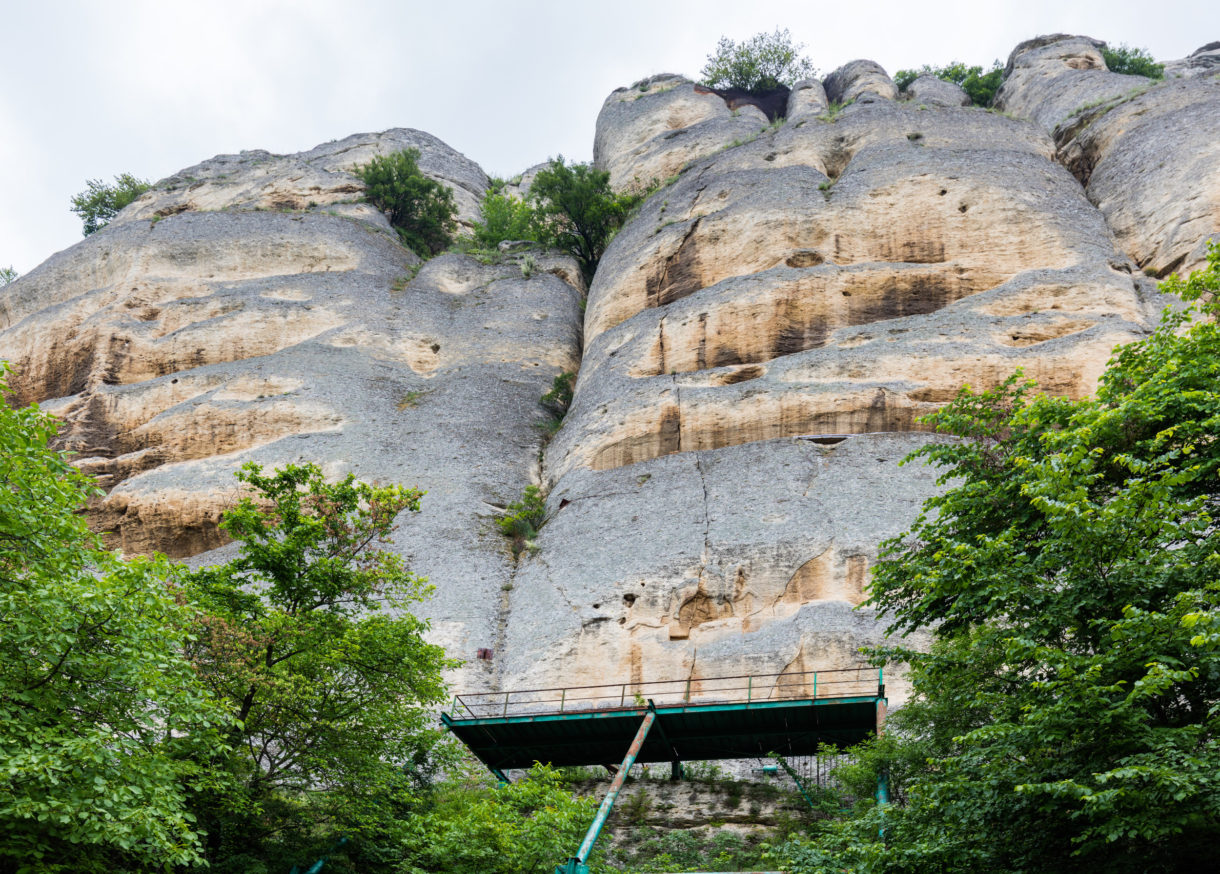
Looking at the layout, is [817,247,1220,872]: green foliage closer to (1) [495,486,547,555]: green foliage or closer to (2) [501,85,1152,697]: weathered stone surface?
(2) [501,85,1152,697]: weathered stone surface

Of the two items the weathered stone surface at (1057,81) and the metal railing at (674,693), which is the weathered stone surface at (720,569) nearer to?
the metal railing at (674,693)

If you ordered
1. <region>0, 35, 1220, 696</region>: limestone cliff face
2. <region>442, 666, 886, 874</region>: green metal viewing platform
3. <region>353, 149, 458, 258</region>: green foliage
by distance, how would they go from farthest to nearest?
<region>353, 149, 458, 258</region>: green foliage → <region>0, 35, 1220, 696</region>: limestone cliff face → <region>442, 666, 886, 874</region>: green metal viewing platform

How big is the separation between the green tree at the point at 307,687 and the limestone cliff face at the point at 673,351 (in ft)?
22.3

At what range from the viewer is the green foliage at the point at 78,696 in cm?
1086

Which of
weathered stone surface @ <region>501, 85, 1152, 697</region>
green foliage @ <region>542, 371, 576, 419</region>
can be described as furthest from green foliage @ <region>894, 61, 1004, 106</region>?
green foliage @ <region>542, 371, 576, 419</region>

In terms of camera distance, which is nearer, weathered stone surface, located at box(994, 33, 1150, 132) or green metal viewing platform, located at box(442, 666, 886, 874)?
green metal viewing platform, located at box(442, 666, 886, 874)

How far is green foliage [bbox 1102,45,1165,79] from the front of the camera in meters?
49.2

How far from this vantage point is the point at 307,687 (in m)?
15.6

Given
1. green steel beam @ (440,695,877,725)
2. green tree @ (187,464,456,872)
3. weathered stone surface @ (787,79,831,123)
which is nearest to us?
green tree @ (187,464,456,872)

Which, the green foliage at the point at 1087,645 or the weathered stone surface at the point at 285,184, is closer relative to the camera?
the green foliage at the point at 1087,645

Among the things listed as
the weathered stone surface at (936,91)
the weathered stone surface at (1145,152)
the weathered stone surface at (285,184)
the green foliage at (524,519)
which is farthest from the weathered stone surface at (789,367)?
the weathered stone surface at (285,184)

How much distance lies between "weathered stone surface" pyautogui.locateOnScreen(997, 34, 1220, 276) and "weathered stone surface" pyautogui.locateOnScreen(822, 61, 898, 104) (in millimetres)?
8455

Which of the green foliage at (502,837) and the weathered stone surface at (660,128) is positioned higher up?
the weathered stone surface at (660,128)

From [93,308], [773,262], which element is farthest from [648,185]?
[93,308]
